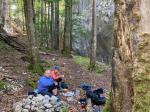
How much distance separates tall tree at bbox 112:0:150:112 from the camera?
3836 mm

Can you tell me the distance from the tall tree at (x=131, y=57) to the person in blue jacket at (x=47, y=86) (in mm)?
5706

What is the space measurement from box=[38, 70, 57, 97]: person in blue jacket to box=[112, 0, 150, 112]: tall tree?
5.71m

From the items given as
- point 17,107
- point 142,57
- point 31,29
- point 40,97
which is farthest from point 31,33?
point 142,57

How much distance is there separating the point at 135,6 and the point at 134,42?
1.33ft

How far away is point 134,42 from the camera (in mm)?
3916

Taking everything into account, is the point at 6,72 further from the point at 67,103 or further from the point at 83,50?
the point at 83,50

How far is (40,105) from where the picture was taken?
8938 millimetres

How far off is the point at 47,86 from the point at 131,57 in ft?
20.5

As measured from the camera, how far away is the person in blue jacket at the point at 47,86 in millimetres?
9859

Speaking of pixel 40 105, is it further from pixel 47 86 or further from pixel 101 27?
pixel 101 27

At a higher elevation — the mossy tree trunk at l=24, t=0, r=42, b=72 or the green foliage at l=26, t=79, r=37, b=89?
the mossy tree trunk at l=24, t=0, r=42, b=72

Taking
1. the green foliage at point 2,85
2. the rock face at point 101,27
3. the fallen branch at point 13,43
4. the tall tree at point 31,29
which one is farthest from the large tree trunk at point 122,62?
the rock face at point 101,27

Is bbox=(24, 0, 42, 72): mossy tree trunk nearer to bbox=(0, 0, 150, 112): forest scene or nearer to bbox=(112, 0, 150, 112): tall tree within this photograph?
bbox=(0, 0, 150, 112): forest scene

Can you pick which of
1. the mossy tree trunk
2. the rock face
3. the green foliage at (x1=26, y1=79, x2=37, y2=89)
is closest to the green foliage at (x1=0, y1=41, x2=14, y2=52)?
the mossy tree trunk
